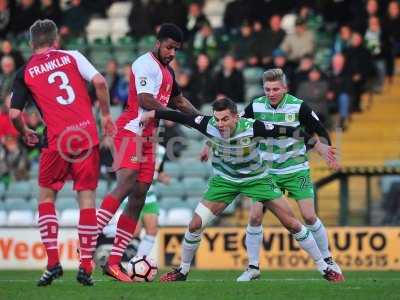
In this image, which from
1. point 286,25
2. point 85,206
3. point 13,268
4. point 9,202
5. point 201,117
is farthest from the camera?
point 286,25

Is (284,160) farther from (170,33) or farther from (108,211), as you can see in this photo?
(108,211)

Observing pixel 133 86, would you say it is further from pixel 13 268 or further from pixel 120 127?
pixel 13 268

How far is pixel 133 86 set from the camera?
13.6 meters

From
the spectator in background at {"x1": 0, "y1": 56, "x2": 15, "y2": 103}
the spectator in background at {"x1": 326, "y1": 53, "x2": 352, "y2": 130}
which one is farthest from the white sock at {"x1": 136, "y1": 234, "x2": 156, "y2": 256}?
the spectator in background at {"x1": 0, "y1": 56, "x2": 15, "y2": 103}

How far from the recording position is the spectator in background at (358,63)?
2262 cm

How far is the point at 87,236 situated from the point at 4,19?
605 inches

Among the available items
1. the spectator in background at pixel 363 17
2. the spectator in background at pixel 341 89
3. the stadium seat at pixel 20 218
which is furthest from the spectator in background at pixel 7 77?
the spectator in background at pixel 363 17

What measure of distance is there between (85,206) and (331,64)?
11809mm

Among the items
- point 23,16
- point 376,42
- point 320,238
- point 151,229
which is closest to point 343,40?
point 376,42

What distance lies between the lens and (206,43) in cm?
2428

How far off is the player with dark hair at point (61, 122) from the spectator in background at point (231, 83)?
10.3m

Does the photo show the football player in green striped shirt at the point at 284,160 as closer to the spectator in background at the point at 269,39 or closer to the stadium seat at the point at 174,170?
the stadium seat at the point at 174,170

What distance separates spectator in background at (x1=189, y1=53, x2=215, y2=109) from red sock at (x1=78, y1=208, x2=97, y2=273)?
1091 cm

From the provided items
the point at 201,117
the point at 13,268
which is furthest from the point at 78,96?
the point at 13,268
